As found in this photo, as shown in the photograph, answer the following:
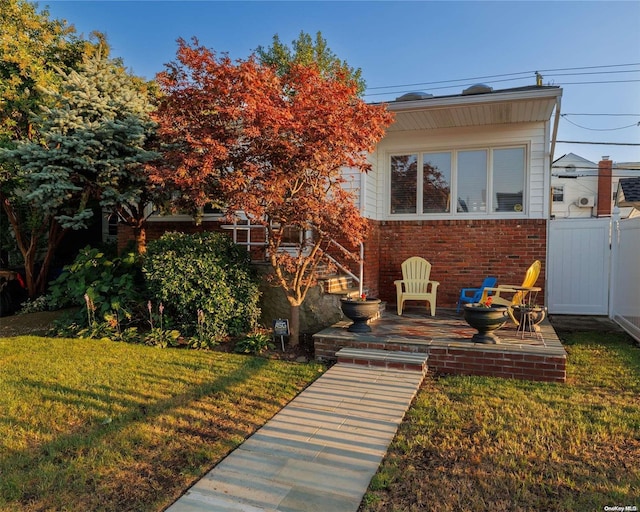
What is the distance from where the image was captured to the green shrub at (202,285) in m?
5.76

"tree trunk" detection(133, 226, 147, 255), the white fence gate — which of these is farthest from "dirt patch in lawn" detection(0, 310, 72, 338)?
the white fence gate

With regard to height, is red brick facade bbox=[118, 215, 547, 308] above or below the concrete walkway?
above

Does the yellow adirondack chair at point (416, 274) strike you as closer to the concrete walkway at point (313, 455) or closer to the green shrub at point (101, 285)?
the concrete walkway at point (313, 455)

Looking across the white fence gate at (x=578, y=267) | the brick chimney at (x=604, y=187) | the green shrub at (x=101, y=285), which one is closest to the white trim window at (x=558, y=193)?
the brick chimney at (x=604, y=187)

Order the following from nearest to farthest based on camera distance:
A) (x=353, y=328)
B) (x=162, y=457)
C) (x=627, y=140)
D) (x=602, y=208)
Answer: (x=162, y=457), (x=353, y=328), (x=627, y=140), (x=602, y=208)

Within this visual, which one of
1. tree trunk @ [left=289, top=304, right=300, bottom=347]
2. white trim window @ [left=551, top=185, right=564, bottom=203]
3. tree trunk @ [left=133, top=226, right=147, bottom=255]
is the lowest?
tree trunk @ [left=289, top=304, right=300, bottom=347]

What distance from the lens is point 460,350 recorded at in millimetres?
4711

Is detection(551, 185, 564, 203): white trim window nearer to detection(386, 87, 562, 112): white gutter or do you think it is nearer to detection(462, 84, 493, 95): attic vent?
detection(462, 84, 493, 95): attic vent

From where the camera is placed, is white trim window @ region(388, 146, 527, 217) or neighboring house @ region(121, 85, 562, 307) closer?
neighboring house @ region(121, 85, 562, 307)

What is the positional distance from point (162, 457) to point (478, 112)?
6222 mm

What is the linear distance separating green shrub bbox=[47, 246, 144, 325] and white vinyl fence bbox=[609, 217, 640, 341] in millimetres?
7171

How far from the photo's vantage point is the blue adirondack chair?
22.2 feet

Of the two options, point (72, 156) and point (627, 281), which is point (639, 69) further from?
point (72, 156)

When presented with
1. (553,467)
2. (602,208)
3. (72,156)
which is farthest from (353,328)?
(602,208)
